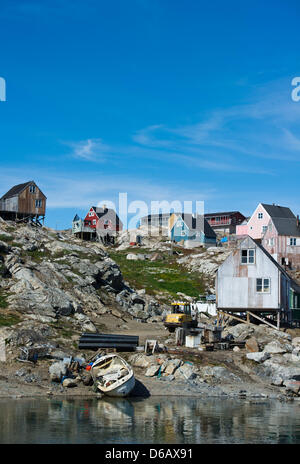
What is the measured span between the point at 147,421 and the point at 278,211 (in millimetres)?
69919

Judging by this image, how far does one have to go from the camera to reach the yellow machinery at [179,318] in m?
43.2

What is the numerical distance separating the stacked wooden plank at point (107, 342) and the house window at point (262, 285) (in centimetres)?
1418

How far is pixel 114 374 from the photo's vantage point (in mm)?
28422

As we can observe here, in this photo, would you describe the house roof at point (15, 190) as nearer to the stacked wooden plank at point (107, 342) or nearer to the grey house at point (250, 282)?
the grey house at point (250, 282)

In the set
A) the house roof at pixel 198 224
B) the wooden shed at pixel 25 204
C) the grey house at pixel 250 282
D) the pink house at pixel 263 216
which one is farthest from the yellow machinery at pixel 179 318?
the house roof at pixel 198 224

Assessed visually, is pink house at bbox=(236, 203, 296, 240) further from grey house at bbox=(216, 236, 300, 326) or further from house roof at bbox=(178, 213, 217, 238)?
grey house at bbox=(216, 236, 300, 326)

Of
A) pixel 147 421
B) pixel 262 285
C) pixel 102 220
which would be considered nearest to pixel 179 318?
pixel 262 285

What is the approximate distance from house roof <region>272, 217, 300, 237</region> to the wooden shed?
3402 centimetres

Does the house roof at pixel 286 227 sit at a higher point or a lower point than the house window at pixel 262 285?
higher

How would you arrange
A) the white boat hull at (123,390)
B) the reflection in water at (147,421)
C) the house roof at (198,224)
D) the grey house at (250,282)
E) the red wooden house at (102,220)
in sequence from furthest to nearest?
the red wooden house at (102,220) → the house roof at (198,224) → the grey house at (250,282) → the white boat hull at (123,390) → the reflection in water at (147,421)

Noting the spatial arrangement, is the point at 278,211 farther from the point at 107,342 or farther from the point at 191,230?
the point at 107,342

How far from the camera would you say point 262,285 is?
45812 millimetres

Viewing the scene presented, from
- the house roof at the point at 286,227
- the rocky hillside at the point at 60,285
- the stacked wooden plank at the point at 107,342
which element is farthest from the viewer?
the house roof at the point at 286,227

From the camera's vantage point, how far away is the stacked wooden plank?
34500mm
